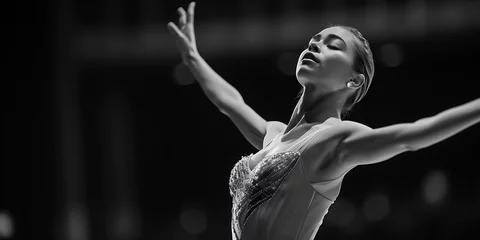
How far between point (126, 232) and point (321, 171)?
16.1 ft

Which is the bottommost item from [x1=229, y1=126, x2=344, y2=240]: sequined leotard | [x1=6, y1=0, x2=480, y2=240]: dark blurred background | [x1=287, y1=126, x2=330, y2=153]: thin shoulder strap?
[x1=6, y1=0, x2=480, y2=240]: dark blurred background

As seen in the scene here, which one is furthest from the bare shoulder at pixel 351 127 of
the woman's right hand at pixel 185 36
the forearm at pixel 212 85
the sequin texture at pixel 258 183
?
the woman's right hand at pixel 185 36

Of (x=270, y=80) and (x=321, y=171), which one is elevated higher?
(x=321, y=171)

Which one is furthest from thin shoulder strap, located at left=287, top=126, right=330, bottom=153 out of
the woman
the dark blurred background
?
the dark blurred background

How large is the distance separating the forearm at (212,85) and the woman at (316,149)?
295 millimetres

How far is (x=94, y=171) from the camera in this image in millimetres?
6117

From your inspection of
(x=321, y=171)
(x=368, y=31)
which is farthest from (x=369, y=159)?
(x=368, y=31)

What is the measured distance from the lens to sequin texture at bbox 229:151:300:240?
4.61 feet

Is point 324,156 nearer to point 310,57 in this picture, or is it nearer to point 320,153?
point 320,153

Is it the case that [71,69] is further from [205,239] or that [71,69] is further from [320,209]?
[320,209]

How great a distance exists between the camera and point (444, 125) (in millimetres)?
1136

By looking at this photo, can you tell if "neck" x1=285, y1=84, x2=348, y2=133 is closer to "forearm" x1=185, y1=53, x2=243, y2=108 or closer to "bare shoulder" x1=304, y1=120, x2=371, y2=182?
"bare shoulder" x1=304, y1=120, x2=371, y2=182

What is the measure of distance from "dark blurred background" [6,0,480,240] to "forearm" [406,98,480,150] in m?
3.83

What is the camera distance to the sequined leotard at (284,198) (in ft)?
4.56
